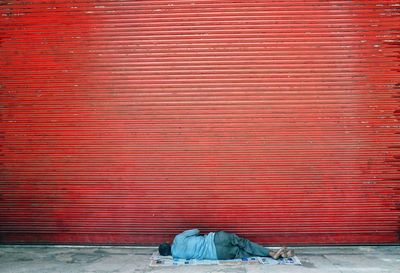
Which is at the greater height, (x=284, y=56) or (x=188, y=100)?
(x=284, y=56)

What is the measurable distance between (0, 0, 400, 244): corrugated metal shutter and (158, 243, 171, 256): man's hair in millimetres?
464

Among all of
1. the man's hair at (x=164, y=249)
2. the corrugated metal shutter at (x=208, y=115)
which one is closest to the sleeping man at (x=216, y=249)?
the man's hair at (x=164, y=249)

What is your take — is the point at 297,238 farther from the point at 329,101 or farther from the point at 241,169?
Result: the point at 329,101

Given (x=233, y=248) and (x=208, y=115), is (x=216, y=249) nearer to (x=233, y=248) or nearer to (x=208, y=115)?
(x=233, y=248)

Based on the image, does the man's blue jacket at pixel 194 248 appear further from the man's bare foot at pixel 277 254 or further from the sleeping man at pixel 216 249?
the man's bare foot at pixel 277 254

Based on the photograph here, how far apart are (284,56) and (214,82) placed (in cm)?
124

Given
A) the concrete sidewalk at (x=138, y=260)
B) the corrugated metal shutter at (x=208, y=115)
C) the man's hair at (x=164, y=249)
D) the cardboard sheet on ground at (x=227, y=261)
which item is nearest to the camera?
the concrete sidewalk at (x=138, y=260)

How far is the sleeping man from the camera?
436cm

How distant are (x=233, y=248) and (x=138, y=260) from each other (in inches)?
58.1

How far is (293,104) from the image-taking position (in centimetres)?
486

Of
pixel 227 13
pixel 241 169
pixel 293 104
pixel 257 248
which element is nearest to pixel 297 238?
pixel 257 248

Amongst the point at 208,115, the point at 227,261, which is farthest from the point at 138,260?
the point at 208,115

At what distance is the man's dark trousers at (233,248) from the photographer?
14.3 ft

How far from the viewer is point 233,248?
172 inches
